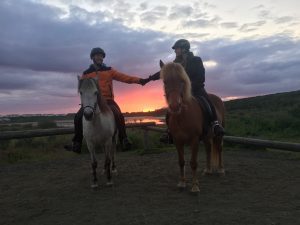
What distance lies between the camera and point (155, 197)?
6.23m

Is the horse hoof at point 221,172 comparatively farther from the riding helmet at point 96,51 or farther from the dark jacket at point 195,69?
the riding helmet at point 96,51

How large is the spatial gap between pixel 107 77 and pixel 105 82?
114 mm

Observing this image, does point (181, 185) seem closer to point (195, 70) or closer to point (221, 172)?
point (221, 172)

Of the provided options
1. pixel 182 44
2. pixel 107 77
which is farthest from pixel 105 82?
pixel 182 44

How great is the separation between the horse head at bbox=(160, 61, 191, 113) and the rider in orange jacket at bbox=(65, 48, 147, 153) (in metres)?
1.83

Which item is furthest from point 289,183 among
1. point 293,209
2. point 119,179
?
point 119,179

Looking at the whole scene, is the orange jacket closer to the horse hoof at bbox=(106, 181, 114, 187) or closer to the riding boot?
the riding boot

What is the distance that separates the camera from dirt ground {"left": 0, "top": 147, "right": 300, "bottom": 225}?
5.05m

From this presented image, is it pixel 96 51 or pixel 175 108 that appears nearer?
pixel 175 108

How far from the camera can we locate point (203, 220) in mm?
4797

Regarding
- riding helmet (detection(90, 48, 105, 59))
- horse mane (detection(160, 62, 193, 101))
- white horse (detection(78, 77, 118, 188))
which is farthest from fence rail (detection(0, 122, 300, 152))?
riding helmet (detection(90, 48, 105, 59))

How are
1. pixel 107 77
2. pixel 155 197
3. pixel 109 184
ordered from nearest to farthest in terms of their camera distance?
pixel 155 197 < pixel 109 184 < pixel 107 77

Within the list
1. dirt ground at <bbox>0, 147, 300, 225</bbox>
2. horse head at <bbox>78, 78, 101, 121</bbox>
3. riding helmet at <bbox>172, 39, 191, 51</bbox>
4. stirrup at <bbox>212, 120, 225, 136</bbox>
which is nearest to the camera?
dirt ground at <bbox>0, 147, 300, 225</bbox>

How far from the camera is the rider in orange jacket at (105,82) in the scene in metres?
7.78
